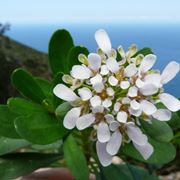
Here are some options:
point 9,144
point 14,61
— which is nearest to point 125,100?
point 9,144

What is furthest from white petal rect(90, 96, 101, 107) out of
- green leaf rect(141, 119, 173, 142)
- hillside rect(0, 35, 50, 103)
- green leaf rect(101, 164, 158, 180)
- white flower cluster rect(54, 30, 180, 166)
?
hillside rect(0, 35, 50, 103)

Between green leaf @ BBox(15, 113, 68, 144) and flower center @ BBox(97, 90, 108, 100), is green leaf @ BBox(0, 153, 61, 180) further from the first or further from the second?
flower center @ BBox(97, 90, 108, 100)

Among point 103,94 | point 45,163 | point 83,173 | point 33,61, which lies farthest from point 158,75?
point 33,61

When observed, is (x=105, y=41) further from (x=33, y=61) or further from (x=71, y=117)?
(x=33, y=61)

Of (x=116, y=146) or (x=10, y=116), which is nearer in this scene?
(x=116, y=146)

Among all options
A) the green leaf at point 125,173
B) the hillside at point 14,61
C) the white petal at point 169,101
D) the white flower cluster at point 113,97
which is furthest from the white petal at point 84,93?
the hillside at point 14,61

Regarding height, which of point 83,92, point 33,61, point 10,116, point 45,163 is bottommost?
point 33,61
